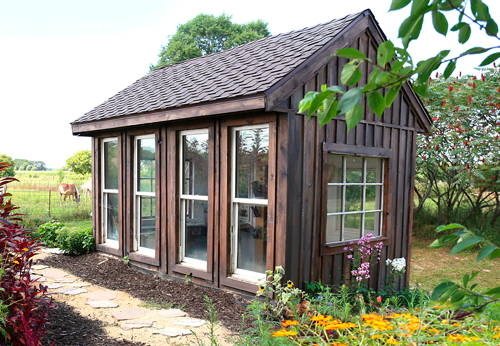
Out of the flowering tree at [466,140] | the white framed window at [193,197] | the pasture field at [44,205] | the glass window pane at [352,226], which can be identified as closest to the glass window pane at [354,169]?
the glass window pane at [352,226]

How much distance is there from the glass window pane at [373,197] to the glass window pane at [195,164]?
7.96 feet

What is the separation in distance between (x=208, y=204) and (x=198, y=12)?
76.4ft

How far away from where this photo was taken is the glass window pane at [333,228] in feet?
17.1

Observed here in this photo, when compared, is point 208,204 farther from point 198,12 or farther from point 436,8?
point 198,12

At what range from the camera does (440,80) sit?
1166 cm

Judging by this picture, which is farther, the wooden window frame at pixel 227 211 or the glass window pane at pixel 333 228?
the glass window pane at pixel 333 228

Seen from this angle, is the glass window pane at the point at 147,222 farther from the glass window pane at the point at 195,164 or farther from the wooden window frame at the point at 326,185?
the wooden window frame at the point at 326,185

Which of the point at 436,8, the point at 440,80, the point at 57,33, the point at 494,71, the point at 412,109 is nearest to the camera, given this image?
the point at 436,8

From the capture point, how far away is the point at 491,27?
1114mm

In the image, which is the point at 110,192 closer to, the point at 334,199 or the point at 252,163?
the point at 252,163

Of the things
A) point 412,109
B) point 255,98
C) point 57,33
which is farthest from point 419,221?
point 57,33

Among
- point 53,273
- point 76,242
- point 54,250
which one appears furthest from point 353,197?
point 54,250

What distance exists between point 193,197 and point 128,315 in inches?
74.1

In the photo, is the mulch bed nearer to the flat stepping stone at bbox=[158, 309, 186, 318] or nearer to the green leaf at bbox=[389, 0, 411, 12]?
the flat stepping stone at bbox=[158, 309, 186, 318]
